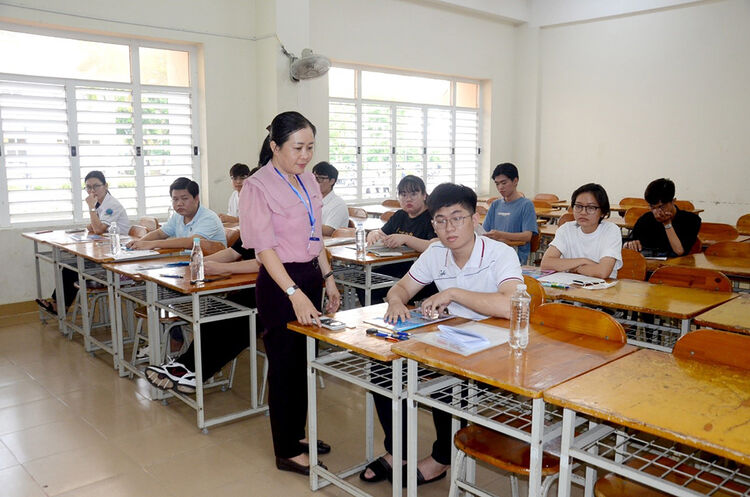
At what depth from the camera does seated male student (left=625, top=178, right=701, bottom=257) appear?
14.0ft

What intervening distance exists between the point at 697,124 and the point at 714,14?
135 cm

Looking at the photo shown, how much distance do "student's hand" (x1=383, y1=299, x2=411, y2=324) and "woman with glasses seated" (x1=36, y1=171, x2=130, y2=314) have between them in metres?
3.57

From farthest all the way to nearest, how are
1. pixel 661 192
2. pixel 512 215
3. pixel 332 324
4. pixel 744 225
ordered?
pixel 744 225 → pixel 512 215 → pixel 661 192 → pixel 332 324

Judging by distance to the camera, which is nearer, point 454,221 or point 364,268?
point 454,221

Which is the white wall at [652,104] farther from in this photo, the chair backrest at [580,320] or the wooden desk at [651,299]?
the chair backrest at [580,320]

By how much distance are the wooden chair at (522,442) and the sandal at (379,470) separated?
43 cm

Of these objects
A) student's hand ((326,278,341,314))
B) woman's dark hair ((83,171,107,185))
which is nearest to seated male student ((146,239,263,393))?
student's hand ((326,278,341,314))

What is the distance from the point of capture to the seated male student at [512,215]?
458 cm

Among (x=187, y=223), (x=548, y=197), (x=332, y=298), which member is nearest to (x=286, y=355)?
(x=332, y=298)

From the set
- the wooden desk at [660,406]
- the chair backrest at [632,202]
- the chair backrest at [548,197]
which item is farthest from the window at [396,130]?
the wooden desk at [660,406]

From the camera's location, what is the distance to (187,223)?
437 centimetres

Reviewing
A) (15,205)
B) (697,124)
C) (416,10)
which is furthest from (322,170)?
(697,124)

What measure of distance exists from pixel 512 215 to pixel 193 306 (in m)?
2.60

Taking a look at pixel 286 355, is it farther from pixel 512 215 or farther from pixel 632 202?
pixel 632 202
